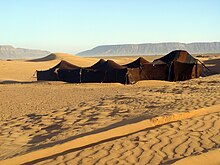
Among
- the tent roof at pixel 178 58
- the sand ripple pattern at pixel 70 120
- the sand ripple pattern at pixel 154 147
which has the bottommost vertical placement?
the sand ripple pattern at pixel 70 120

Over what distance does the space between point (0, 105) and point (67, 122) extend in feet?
19.1

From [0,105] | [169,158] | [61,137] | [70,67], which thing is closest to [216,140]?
[169,158]

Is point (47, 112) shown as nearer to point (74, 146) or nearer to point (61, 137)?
point (61, 137)

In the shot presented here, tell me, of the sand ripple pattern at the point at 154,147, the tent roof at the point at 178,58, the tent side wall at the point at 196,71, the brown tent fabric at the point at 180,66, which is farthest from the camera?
the tent side wall at the point at 196,71

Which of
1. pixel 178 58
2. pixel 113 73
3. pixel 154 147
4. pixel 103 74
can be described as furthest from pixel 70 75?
Answer: pixel 154 147

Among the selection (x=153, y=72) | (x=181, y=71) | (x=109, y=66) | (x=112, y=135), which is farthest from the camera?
(x=181, y=71)

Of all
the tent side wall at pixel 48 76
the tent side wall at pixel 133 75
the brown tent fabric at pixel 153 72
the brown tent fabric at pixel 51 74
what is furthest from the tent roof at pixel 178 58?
the tent side wall at pixel 48 76

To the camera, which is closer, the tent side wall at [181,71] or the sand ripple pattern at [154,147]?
the sand ripple pattern at [154,147]

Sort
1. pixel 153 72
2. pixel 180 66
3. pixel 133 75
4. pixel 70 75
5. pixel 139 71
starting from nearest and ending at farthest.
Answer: pixel 133 75
pixel 139 71
pixel 153 72
pixel 180 66
pixel 70 75

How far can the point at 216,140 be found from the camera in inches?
276

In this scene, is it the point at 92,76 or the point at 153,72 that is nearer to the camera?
the point at 153,72

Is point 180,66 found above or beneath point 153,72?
above

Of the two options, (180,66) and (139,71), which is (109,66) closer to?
(139,71)

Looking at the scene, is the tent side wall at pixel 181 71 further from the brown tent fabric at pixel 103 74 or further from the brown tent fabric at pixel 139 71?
the brown tent fabric at pixel 103 74
